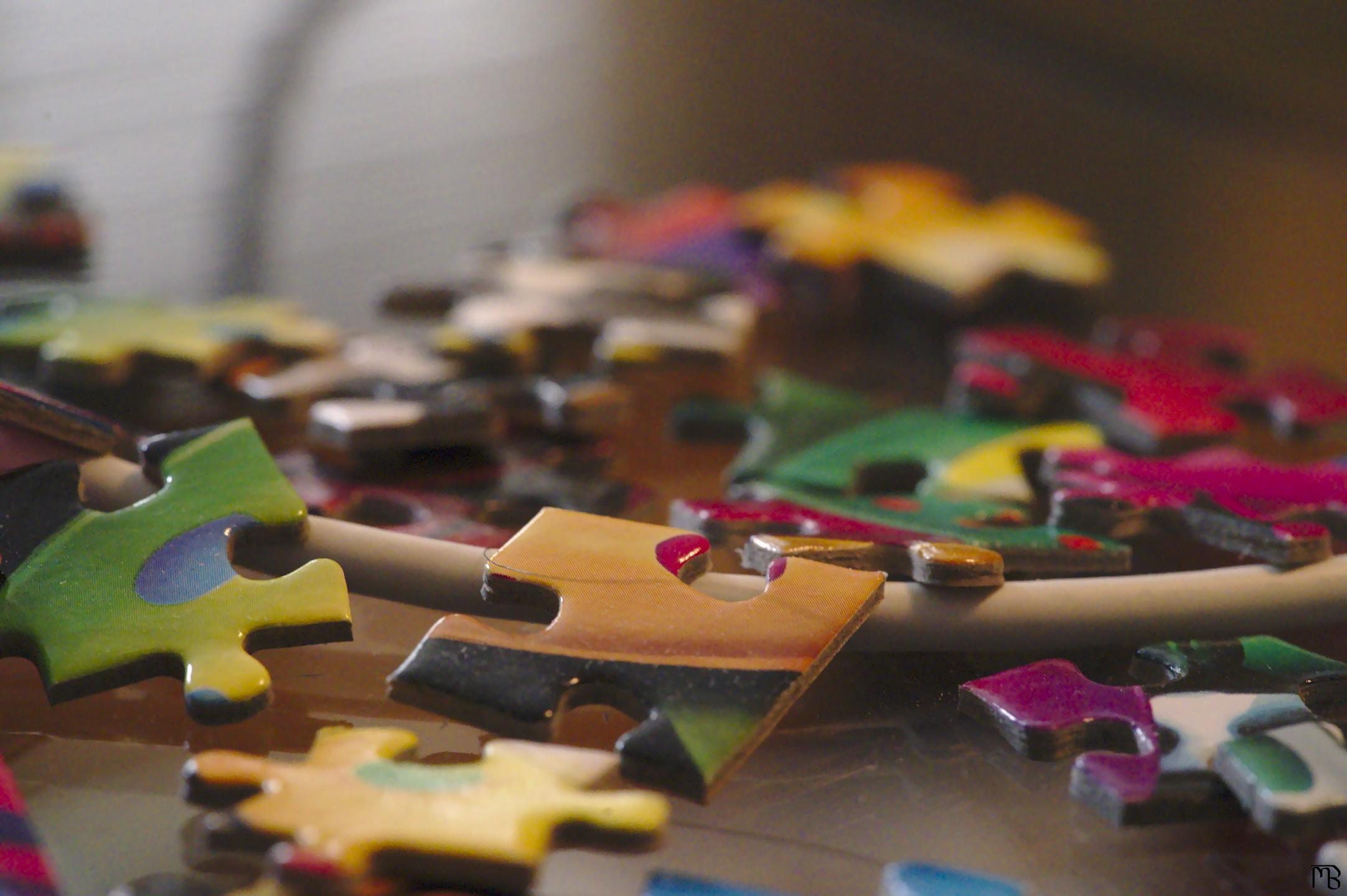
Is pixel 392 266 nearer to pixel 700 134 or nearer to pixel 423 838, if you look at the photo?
pixel 700 134

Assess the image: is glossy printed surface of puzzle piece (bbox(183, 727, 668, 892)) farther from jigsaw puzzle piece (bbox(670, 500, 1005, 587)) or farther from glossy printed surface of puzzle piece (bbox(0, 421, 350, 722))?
jigsaw puzzle piece (bbox(670, 500, 1005, 587))

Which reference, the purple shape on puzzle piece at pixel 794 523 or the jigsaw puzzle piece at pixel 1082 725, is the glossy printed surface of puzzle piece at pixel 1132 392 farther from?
A: the jigsaw puzzle piece at pixel 1082 725

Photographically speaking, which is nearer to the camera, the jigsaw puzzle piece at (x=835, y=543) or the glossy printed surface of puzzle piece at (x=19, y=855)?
the glossy printed surface of puzzle piece at (x=19, y=855)

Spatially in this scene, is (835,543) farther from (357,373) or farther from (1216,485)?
(357,373)

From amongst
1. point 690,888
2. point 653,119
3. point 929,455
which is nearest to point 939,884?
point 690,888

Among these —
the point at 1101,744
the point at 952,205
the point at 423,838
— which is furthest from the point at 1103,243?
the point at 423,838

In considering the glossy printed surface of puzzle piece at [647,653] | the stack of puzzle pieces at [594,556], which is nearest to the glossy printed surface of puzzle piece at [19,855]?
the stack of puzzle pieces at [594,556]
